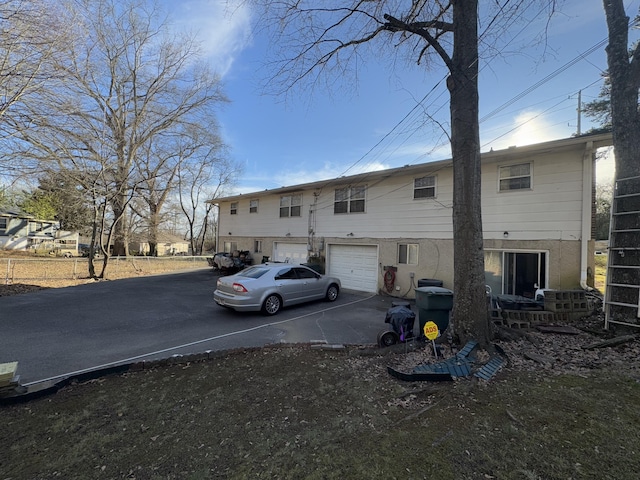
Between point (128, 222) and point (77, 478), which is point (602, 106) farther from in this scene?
point (128, 222)

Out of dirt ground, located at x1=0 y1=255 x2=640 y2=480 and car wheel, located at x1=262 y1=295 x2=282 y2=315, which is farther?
car wheel, located at x1=262 y1=295 x2=282 y2=315

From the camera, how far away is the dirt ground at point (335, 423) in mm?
2295

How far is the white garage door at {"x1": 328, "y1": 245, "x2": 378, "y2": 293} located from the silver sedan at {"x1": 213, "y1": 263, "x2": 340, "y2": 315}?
8.50 feet

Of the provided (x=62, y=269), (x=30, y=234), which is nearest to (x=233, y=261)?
(x=62, y=269)

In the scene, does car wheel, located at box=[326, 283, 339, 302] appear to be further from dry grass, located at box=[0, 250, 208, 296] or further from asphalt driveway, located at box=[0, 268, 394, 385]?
dry grass, located at box=[0, 250, 208, 296]

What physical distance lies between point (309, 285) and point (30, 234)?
3550 cm

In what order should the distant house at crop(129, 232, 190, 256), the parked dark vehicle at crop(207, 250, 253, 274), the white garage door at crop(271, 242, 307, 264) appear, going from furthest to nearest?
the distant house at crop(129, 232, 190, 256)
the parked dark vehicle at crop(207, 250, 253, 274)
the white garage door at crop(271, 242, 307, 264)

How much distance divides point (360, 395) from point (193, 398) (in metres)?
1.98

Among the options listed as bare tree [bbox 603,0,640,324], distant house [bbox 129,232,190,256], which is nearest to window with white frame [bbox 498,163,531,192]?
bare tree [bbox 603,0,640,324]

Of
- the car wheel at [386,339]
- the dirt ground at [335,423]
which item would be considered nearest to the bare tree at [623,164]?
the dirt ground at [335,423]

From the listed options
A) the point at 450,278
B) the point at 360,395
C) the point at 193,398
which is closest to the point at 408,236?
the point at 450,278

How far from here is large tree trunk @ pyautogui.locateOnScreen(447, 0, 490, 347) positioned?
4777mm

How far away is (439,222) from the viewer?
980cm

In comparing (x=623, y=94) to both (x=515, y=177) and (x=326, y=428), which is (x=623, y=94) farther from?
(x=326, y=428)
